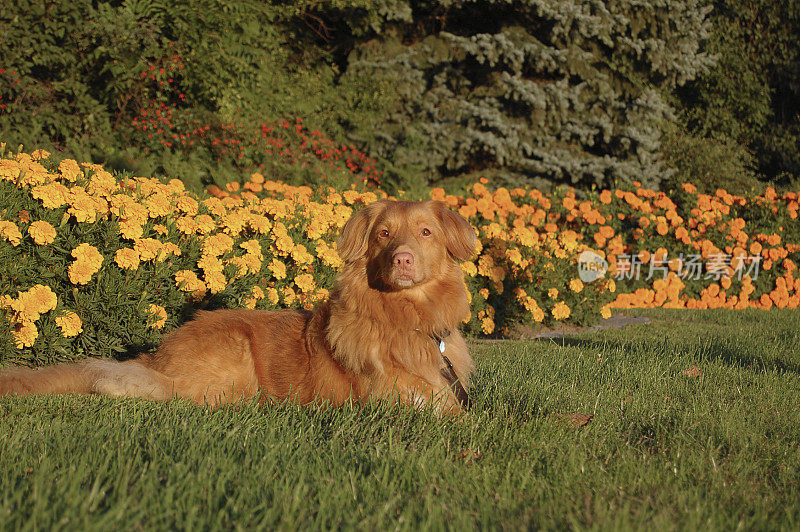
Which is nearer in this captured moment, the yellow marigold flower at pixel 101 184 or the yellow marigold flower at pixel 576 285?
the yellow marigold flower at pixel 101 184

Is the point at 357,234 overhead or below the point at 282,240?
overhead

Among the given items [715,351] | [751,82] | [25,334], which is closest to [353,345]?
[25,334]

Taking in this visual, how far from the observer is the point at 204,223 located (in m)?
4.91

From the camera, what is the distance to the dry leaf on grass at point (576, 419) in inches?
130

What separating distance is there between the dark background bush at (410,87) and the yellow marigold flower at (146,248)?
3.37 metres

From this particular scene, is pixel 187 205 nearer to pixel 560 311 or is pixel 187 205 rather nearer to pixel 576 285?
pixel 560 311

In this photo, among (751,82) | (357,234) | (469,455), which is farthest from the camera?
(751,82)

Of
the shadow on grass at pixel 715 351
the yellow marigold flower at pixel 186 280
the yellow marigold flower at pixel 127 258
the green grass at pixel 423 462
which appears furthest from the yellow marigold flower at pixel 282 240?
the shadow on grass at pixel 715 351

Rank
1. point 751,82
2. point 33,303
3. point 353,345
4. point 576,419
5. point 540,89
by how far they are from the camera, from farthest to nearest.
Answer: point 751,82, point 540,89, point 33,303, point 353,345, point 576,419

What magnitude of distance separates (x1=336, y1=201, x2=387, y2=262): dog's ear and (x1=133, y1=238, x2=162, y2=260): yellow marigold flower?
1441mm

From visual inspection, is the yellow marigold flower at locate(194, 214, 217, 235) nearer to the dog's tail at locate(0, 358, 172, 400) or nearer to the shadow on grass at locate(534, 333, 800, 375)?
the dog's tail at locate(0, 358, 172, 400)

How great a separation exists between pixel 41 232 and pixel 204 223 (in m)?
1.14

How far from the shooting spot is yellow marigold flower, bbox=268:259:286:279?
17.5ft

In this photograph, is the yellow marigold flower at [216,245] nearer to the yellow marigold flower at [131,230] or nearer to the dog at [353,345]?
the yellow marigold flower at [131,230]
